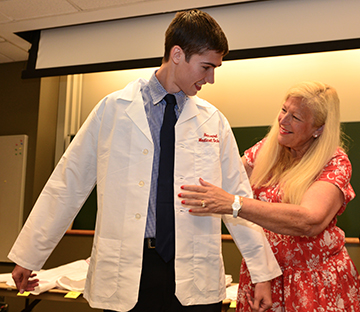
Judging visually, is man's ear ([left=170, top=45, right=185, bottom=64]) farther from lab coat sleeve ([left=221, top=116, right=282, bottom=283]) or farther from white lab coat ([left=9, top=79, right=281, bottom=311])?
lab coat sleeve ([left=221, top=116, right=282, bottom=283])

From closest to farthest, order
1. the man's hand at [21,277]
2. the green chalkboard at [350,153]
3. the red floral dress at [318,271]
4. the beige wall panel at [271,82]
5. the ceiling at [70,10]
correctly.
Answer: the man's hand at [21,277] → the red floral dress at [318,271] → the ceiling at [70,10] → the green chalkboard at [350,153] → the beige wall panel at [271,82]

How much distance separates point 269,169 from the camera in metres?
1.78

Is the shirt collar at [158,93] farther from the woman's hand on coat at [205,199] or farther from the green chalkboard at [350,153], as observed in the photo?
the green chalkboard at [350,153]

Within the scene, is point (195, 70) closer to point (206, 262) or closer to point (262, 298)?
point (206, 262)

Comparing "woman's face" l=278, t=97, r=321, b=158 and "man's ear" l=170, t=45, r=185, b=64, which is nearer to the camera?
"man's ear" l=170, t=45, r=185, b=64

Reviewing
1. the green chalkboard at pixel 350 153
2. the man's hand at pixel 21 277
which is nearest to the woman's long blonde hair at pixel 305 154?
the man's hand at pixel 21 277

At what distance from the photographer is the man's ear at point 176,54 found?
4.69 ft

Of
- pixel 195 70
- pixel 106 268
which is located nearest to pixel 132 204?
pixel 106 268

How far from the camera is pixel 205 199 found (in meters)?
1.27

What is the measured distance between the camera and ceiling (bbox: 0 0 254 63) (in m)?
3.24

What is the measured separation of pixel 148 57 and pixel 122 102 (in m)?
2.30

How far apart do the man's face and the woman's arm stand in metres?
0.40

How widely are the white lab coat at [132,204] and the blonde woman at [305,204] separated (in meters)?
0.11

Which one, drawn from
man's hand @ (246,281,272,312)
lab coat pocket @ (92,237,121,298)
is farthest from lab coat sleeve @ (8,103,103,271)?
man's hand @ (246,281,272,312)
